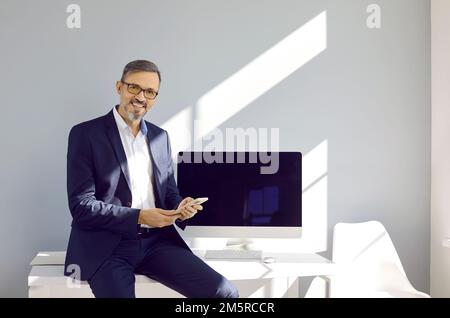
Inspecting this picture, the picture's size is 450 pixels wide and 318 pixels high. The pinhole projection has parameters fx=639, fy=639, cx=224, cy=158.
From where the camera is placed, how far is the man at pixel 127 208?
3.13 meters

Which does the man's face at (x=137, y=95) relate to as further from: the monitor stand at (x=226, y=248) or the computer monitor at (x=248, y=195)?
the monitor stand at (x=226, y=248)

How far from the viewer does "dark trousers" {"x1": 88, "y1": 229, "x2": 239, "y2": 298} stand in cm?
304

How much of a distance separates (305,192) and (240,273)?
104 centimetres

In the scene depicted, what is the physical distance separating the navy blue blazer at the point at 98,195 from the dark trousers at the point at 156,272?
65 mm

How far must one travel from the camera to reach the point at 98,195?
3307 mm

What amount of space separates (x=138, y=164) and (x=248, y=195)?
2.30 ft

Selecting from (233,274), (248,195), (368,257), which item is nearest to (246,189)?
(248,195)

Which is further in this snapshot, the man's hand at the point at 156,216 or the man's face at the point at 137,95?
the man's face at the point at 137,95

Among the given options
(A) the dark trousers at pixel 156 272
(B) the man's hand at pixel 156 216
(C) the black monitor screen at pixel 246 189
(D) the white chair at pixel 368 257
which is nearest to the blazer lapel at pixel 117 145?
A: (B) the man's hand at pixel 156 216

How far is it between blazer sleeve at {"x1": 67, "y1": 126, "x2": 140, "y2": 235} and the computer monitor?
0.65 meters

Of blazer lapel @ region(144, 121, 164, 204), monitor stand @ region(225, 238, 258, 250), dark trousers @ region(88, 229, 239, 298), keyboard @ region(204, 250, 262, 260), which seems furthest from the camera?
monitor stand @ region(225, 238, 258, 250)

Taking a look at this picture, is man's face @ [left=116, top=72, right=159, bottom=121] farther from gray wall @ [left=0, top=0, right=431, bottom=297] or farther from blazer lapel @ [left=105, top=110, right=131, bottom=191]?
gray wall @ [left=0, top=0, right=431, bottom=297]

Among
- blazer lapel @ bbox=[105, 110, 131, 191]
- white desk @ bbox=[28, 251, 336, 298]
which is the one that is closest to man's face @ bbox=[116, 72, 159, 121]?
blazer lapel @ bbox=[105, 110, 131, 191]
